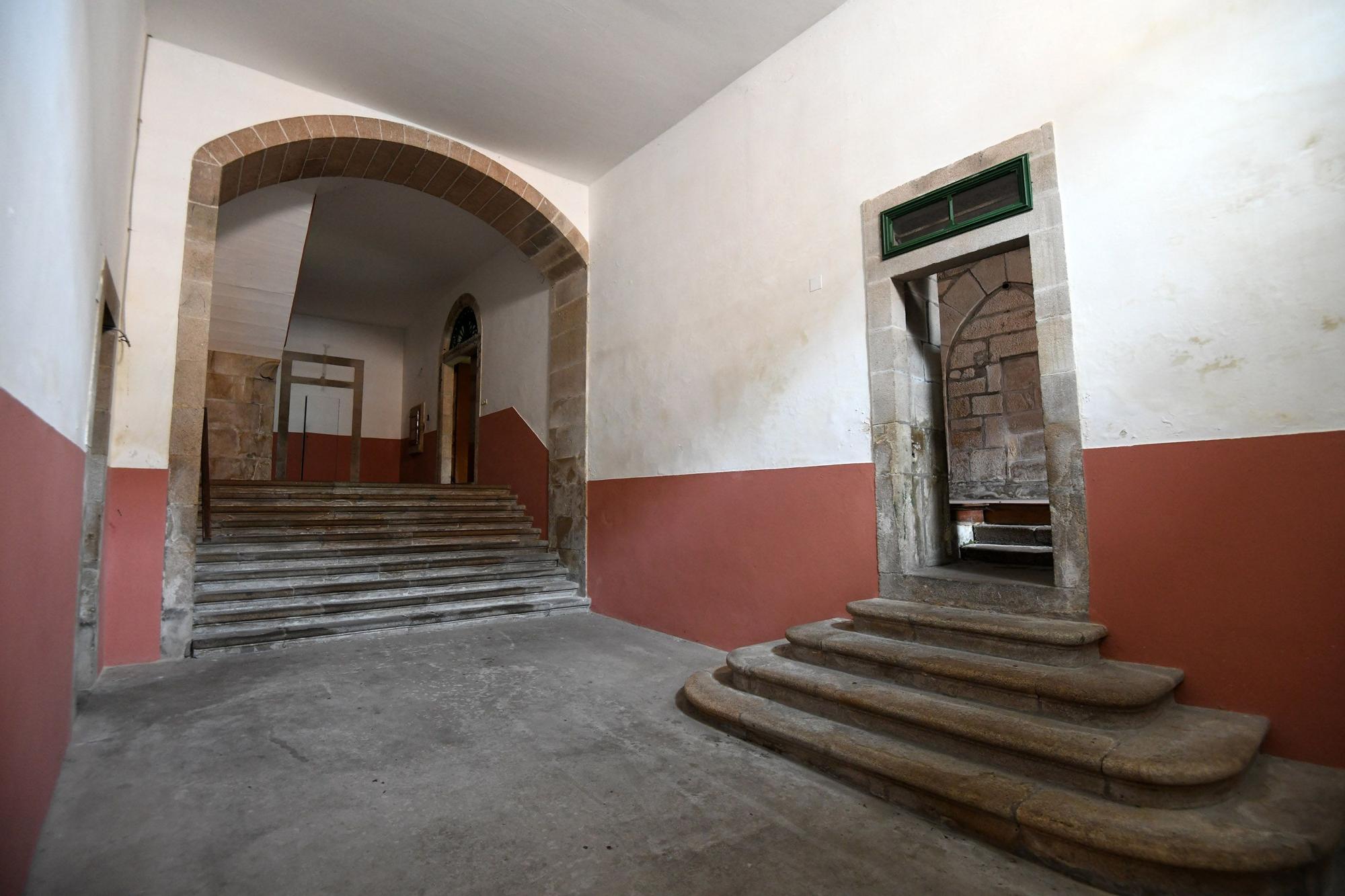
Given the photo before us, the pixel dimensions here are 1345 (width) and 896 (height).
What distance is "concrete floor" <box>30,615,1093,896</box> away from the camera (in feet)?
5.34

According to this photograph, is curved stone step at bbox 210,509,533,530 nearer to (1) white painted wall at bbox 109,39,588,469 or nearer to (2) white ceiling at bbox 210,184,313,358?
(1) white painted wall at bbox 109,39,588,469

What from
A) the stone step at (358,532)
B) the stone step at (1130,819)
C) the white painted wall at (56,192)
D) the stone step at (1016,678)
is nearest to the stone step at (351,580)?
the stone step at (358,532)

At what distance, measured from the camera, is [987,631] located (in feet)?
8.20

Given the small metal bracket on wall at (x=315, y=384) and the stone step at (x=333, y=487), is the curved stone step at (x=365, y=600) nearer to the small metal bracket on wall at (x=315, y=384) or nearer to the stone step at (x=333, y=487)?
the stone step at (x=333, y=487)

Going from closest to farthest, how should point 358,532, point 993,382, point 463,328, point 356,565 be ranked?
point 356,565
point 358,532
point 993,382
point 463,328

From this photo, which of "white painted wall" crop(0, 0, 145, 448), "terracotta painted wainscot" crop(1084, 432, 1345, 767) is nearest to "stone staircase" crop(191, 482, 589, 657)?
"white painted wall" crop(0, 0, 145, 448)

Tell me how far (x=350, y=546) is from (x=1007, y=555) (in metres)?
4.50

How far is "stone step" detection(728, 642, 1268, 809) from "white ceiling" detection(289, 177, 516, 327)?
20.1 feet

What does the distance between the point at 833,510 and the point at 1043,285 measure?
1.43 meters

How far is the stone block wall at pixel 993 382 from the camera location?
609 cm

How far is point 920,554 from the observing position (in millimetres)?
3305

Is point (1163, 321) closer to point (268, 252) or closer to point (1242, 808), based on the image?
point (1242, 808)

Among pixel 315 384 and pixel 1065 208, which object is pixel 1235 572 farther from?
pixel 315 384

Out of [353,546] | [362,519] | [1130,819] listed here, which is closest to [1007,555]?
[1130,819]
